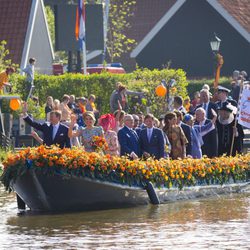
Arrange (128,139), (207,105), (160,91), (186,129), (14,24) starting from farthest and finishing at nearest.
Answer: (14,24), (160,91), (207,105), (186,129), (128,139)

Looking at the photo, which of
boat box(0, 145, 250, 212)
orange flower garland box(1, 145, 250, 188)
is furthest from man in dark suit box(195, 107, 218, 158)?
boat box(0, 145, 250, 212)

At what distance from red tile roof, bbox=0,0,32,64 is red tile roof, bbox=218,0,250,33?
8.34 m

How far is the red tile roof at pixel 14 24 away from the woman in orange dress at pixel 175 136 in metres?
26.3

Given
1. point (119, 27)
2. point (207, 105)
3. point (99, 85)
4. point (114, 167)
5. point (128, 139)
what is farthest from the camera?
point (119, 27)

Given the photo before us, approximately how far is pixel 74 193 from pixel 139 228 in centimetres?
240

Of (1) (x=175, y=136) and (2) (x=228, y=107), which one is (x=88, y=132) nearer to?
(1) (x=175, y=136)

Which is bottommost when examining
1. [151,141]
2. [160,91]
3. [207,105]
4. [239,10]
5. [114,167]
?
[114,167]

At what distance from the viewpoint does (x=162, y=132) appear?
2266 cm

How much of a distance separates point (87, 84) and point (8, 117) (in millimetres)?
6448

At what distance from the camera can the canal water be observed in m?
17.0

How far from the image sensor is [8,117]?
3444 cm

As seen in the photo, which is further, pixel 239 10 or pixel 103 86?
pixel 239 10

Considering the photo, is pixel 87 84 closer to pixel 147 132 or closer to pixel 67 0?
pixel 147 132

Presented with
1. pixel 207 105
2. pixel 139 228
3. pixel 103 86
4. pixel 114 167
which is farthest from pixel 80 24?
pixel 139 228
